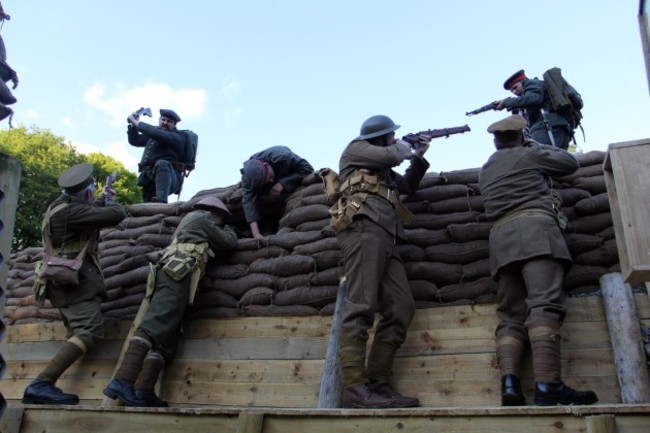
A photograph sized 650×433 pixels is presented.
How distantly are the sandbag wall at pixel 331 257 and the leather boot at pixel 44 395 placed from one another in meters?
0.97

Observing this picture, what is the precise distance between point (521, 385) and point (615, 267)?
3.65ft

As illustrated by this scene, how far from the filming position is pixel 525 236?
12.0ft

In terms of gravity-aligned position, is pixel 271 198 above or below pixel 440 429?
above

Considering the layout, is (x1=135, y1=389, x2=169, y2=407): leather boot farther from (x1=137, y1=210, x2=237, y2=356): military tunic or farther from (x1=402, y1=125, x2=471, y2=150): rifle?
(x1=402, y1=125, x2=471, y2=150): rifle

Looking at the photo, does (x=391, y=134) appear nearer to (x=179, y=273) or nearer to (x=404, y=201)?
(x=404, y=201)

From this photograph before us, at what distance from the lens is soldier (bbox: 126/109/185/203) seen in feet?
24.3

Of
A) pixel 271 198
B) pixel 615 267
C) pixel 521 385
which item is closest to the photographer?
pixel 521 385

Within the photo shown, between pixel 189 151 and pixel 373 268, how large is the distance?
15.0 feet

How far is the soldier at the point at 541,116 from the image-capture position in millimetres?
5866

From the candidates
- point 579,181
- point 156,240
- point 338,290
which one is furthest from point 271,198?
point 579,181

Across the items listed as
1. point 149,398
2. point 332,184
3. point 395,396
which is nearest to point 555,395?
point 395,396

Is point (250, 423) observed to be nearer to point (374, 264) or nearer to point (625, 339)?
point (374, 264)

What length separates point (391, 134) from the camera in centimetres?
441

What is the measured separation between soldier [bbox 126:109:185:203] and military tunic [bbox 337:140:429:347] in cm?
372
